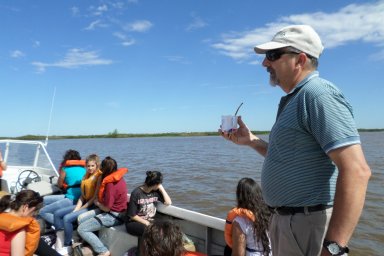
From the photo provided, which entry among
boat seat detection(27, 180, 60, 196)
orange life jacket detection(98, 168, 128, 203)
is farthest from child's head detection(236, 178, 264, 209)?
boat seat detection(27, 180, 60, 196)

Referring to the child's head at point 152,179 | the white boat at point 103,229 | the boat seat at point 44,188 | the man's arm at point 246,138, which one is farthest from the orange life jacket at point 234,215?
the boat seat at point 44,188

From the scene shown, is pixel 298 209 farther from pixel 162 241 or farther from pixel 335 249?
pixel 162 241

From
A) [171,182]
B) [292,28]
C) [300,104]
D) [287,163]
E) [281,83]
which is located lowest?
[171,182]

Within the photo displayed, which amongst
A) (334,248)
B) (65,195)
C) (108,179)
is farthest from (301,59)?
(65,195)

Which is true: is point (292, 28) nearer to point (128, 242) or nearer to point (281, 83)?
point (281, 83)

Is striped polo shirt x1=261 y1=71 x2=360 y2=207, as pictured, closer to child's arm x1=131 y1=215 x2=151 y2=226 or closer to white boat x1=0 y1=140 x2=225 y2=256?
white boat x1=0 y1=140 x2=225 y2=256

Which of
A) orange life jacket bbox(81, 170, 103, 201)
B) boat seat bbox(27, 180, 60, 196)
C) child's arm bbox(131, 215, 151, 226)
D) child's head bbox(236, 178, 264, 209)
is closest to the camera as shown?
child's head bbox(236, 178, 264, 209)

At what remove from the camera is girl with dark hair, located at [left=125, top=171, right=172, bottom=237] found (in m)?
4.09

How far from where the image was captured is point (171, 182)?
1288cm

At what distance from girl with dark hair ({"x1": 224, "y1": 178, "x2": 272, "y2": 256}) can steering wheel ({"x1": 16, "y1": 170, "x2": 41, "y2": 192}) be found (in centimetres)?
483

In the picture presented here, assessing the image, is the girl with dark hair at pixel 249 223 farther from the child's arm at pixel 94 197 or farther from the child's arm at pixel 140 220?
the child's arm at pixel 94 197

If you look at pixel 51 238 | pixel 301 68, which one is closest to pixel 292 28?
pixel 301 68

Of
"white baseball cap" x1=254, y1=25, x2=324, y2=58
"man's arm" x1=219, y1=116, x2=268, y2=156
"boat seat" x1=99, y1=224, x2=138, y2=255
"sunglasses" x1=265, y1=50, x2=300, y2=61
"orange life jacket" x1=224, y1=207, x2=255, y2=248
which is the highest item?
"white baseball cap" x1=254, y1=25, x2=324, y2=58

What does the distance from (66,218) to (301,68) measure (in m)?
3.94
